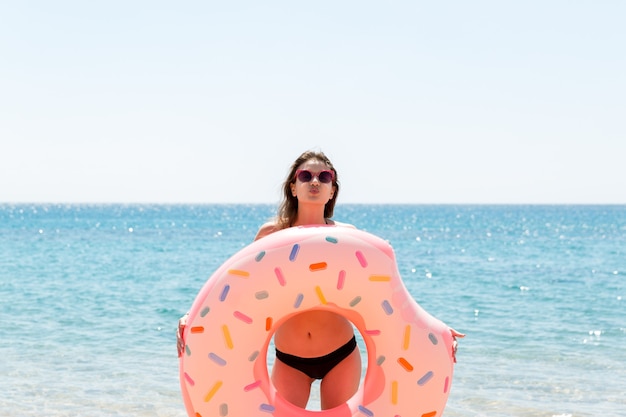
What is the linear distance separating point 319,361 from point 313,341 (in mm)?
84

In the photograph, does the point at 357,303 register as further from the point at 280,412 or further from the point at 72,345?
the point at 72,345

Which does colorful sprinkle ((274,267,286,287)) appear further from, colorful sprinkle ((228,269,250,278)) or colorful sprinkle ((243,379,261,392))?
colorful sprinkle ((243,379,261,392))

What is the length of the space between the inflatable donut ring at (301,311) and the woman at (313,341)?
172 millimetres

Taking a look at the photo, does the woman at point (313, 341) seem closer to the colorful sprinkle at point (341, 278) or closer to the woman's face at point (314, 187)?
the woman's face at point (314, 187)

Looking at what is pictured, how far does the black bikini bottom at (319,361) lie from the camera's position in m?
3.21

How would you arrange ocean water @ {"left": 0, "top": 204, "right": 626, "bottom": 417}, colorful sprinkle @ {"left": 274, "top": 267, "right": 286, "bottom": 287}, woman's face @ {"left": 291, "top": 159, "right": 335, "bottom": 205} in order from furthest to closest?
ocean water @ {"left": 0, "top": 204, "right": 626, "bottom": 417}, woman's face @ {"left": 291, "top": 159, "right": 335, "bottom": 205}, colorful sprinkle @ {"left": 274, "top": 267, "right": 286, "bottom": 287}

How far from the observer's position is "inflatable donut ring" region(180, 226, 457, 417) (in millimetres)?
2924

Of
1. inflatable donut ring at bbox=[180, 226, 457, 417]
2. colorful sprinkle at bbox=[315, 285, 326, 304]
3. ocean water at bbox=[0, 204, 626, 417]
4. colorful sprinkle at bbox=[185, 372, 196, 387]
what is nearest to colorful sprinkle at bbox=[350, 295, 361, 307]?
inflatable donut ring at bbox=[180, 226, 457, 417]

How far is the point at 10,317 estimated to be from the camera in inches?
352

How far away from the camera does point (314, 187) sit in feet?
10.4

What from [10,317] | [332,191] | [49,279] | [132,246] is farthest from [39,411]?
[132,246]

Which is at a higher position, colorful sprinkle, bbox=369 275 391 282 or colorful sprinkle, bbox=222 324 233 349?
colorful sprinkle, bbox=369 275 391 282

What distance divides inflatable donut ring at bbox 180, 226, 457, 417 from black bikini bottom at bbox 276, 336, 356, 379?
19cm

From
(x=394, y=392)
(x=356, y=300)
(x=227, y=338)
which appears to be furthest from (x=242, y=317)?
(x=394, y=392)
